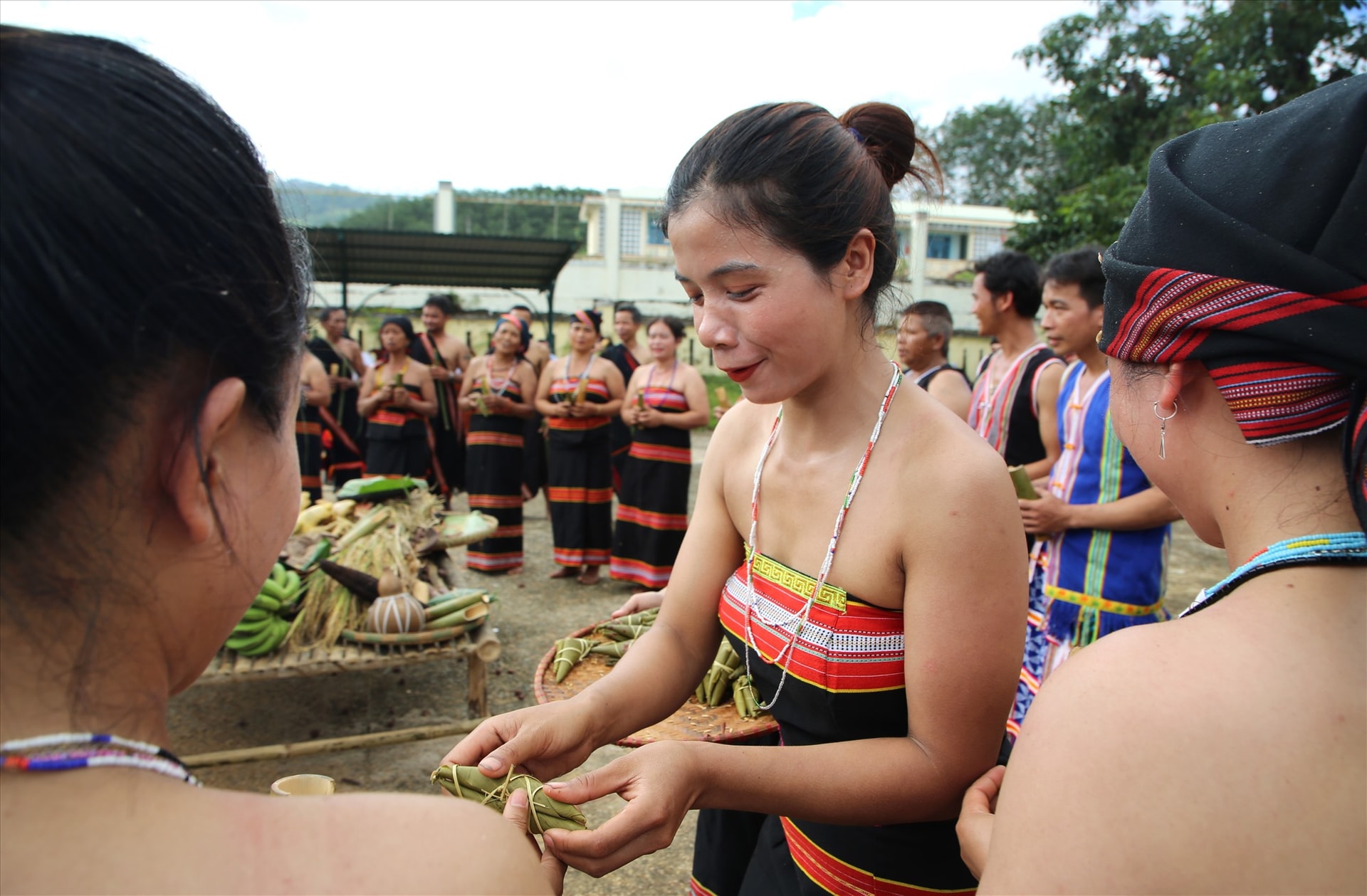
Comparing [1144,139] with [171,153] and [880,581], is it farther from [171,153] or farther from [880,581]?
[171,153]

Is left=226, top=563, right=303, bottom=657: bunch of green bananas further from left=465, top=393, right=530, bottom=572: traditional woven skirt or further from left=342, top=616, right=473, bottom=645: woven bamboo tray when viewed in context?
left=465, top=393, right=530, bottom=572: traditional woven skirt

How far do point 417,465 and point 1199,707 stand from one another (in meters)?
8.30

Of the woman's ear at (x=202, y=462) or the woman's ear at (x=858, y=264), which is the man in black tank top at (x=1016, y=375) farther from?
the woman's ear at (x=202, y=462)

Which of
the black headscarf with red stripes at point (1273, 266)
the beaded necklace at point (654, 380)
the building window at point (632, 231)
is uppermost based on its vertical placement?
the building window at point (632, 231)

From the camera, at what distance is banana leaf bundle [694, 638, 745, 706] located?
7.98 ft

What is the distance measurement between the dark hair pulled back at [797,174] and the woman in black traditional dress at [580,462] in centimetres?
594

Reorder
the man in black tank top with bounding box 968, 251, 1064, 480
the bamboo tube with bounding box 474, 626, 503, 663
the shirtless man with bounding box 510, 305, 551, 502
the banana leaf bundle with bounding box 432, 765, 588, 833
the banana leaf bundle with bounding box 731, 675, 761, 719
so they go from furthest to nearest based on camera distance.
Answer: the shirtless man with bounding box 510, 305, 551, 502, the man in black tank top with bounding box 968, 251, 1064, 480, the bamboo tube with bounding box 474, 626, 503, 663, the banana leaf bundle with bounding box 731, 675, 761, 719, the banana leaf bundle with bounding box 432, 765, 588, 833

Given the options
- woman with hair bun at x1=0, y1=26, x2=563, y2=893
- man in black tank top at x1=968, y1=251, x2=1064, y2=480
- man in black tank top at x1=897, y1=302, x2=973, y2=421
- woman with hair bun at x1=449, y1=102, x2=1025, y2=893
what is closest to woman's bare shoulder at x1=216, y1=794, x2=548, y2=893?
woman with hair bun at x1=0, y1=26, x2=563, y2=893

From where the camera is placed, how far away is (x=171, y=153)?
76cm

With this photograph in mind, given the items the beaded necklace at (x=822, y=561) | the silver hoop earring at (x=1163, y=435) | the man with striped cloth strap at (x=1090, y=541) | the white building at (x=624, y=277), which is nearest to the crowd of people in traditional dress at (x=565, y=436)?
the man with striped cloth strap at (x=1090, y=541)

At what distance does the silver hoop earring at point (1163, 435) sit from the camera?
45.6 inches

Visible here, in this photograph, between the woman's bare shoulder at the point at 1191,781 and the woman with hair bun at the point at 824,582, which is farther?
the woman with hair bun at the point at 824,582

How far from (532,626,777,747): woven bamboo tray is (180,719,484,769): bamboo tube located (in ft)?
5.94

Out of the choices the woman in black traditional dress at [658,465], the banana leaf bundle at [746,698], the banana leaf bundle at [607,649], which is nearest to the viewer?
the banana leaf bundle at [746,698]
